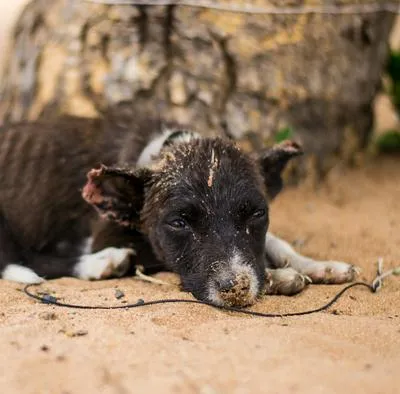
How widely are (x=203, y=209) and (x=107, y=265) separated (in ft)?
3.37

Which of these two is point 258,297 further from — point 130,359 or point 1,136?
point 1,136

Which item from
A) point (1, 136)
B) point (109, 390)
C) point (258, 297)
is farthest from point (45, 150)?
point (109, 390)

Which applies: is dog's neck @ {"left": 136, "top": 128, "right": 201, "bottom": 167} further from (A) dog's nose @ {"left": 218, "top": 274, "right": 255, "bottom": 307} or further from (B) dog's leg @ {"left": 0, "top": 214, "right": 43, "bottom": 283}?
(A) dog's nose @ {"left": 218, "top": 274, "right": 255, "bottom": 307}

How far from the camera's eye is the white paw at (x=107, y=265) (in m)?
5.75

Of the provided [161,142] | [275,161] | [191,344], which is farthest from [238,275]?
[161,142]

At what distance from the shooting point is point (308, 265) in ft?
18.8

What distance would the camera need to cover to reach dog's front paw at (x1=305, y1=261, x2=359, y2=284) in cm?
553

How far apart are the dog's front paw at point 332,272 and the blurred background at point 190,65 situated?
243 centimetres

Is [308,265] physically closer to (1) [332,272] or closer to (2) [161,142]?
(1) [332,272]

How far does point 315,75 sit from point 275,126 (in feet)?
2.34

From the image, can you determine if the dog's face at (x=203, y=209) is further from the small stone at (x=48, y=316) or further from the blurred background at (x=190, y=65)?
the blurred background at (x=190, y=65)

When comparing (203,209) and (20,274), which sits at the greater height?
(203,209)

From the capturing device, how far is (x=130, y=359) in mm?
3582

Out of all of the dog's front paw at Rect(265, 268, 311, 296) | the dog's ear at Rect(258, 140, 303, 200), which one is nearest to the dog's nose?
the dog's front paw at Rect(265, 268, 311, 296)
